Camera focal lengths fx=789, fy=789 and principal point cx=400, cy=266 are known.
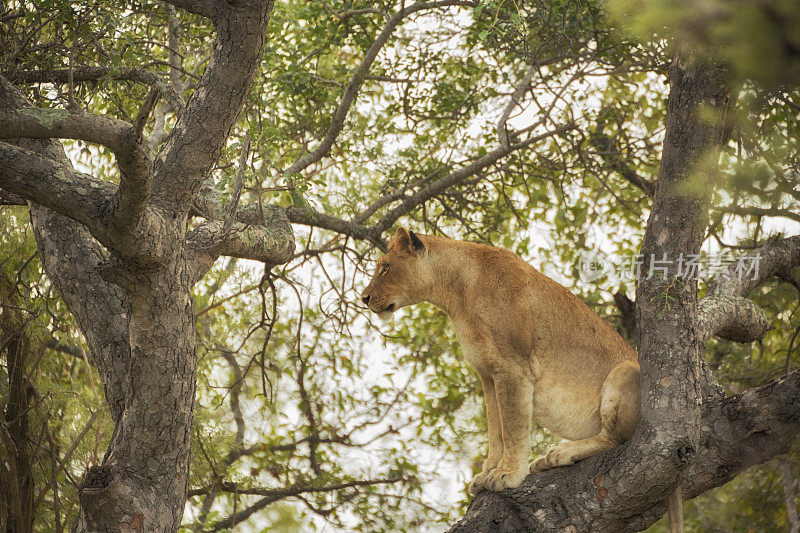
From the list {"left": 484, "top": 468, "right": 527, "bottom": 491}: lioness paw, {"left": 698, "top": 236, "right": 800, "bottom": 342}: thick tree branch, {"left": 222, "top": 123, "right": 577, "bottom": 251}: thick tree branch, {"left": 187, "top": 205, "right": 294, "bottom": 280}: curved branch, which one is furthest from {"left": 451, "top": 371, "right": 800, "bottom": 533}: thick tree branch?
{"left": 222, "top": 123, "right": 577, "bottom": 251}: thick tree branch

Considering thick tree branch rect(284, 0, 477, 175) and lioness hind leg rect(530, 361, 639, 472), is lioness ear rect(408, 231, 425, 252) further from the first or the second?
thick tree branch rect(284, 0, 477, 175)

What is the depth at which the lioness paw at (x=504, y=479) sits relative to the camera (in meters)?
3.84

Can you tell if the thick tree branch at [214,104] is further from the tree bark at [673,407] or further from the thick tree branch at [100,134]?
the tree bark at [673,407]

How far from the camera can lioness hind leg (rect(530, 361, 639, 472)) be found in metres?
3.59

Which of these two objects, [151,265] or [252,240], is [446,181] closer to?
[252,240]

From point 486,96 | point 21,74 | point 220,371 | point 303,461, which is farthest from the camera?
point 220,371

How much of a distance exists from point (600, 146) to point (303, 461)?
431 cm

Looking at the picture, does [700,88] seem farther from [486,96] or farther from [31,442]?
[31,442]

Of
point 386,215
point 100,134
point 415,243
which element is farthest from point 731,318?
point 100,134

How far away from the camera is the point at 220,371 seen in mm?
9125

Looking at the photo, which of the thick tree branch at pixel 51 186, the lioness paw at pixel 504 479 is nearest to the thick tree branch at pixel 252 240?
the thick tree branch at pixel 51 186

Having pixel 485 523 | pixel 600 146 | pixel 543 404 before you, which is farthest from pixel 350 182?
pixel 485 523

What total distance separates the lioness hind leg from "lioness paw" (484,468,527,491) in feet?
0.37

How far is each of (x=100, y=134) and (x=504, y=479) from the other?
2.42m
